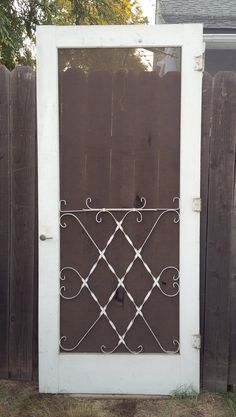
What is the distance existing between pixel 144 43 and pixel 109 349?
2024 mm

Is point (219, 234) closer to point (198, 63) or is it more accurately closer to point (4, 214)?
point (198, 63)

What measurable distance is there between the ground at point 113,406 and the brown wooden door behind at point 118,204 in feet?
1.11

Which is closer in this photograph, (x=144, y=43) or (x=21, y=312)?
(x=144, y=43)

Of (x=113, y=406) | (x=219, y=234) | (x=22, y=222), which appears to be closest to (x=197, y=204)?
(x=219, y=234)

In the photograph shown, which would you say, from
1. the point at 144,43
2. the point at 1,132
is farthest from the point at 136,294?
the point at 144,43

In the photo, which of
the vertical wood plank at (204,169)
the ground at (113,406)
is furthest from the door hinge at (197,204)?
the ground at (113,406)

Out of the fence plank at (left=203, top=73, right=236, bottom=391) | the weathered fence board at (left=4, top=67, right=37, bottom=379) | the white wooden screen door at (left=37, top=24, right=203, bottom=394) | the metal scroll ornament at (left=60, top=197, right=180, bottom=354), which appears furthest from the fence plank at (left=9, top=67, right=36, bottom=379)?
the fence plank at (left=203, top=73, right=236, bottom=391)

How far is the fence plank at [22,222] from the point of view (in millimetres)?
3416

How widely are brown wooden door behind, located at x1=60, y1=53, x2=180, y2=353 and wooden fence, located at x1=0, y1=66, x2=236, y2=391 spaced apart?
0.23 m

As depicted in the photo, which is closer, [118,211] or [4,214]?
[118,211]

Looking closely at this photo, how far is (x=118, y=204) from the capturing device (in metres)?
3.36

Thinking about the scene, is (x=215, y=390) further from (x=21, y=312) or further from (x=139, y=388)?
(x=21, y=312)

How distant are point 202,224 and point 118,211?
58 centimetres

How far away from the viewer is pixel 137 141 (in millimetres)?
3314
